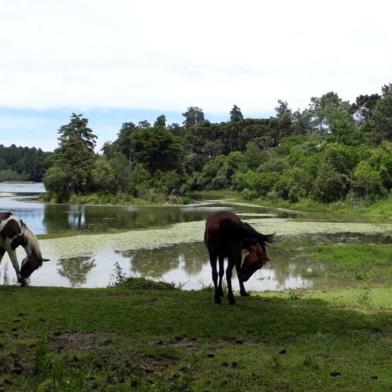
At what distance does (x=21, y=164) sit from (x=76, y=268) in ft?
516

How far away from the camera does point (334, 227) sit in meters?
32.6

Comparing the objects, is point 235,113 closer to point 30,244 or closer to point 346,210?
point 346,210

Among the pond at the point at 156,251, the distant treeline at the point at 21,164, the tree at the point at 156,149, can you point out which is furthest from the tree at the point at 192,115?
the pond at the point at 156,251

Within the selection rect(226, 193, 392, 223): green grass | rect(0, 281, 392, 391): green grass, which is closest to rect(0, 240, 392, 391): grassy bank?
rect(0, 281, 392, 391): green grass

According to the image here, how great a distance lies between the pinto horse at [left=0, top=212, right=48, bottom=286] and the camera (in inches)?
427

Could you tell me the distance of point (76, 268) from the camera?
18.4 m

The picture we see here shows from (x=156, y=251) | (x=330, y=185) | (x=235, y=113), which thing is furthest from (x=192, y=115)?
(x=156, y=251)

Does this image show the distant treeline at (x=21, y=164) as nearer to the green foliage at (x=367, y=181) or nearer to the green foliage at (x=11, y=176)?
the green foliage at (x=11, y=176)

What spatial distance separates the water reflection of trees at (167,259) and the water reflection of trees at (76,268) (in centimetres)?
157

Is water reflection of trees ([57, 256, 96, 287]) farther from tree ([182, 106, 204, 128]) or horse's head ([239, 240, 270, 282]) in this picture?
tree ([182, 106, 204, 128])

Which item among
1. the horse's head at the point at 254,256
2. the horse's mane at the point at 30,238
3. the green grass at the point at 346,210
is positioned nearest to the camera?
the horse's head at the point at 254,256

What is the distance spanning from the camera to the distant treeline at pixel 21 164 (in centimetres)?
16025

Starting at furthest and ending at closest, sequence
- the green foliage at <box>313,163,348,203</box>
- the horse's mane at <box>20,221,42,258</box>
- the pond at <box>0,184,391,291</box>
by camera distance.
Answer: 1. the green foliage at <box>313,163,348,203</box>
2. the pond at <box>0,184,391,291</box>
3. the horse's mane at <box>20,221,42,258</box>

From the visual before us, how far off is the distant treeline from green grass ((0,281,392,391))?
496 feet
